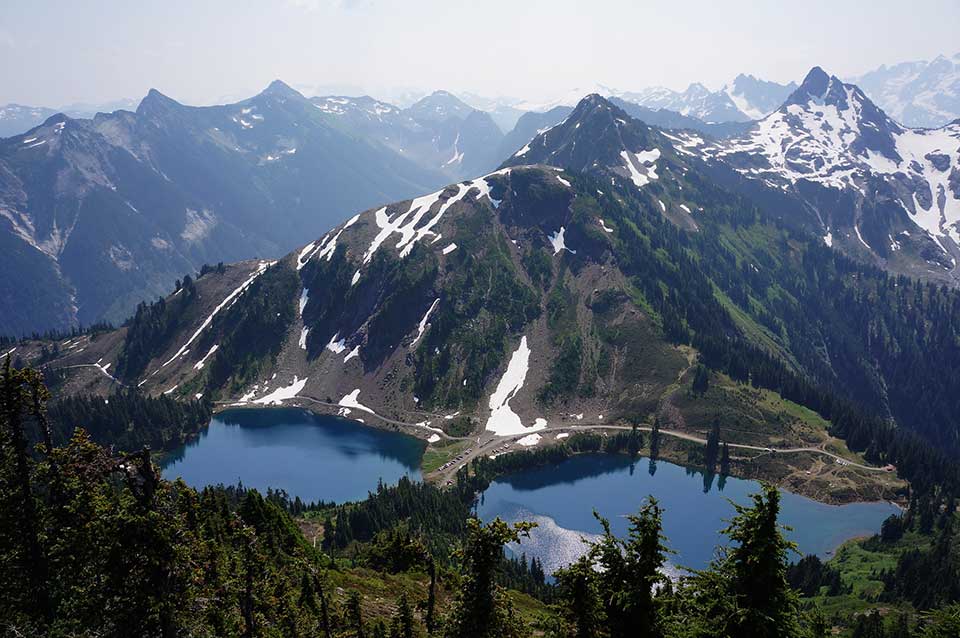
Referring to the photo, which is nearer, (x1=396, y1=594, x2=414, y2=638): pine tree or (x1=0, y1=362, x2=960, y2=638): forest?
(x1=0, y1=362, x2=960, y2=638): forest

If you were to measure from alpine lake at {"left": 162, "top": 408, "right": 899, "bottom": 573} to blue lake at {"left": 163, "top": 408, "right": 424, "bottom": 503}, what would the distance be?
0.33 meters

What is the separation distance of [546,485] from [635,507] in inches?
987

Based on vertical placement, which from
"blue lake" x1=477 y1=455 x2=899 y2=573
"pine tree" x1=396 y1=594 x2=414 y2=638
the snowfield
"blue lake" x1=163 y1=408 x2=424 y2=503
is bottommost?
"blue lake" x1=163 y1=408 x2=424 y2=503

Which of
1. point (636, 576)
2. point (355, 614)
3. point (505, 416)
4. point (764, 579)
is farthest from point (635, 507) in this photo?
point (764, 579)

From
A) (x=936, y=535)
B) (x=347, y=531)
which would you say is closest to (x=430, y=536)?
(x=347, y=531)

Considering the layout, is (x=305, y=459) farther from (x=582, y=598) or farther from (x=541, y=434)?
(x=582, y=598)

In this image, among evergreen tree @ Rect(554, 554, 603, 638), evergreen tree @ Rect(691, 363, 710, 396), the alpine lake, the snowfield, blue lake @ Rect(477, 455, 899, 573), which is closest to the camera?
evergreen tree @ Rect(554, 554, 603, 638)

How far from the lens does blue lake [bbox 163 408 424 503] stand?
159 metres

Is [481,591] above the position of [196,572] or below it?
above

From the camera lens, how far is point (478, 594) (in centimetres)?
2312

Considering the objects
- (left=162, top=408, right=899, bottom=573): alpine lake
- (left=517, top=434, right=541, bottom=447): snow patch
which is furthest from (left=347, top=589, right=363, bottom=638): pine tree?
(left=517, top=434, right=541, bottom=447): snow patch

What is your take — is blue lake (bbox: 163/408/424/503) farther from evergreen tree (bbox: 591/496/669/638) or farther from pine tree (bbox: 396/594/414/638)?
evergreen tree (bbox: 591/496/669/638)

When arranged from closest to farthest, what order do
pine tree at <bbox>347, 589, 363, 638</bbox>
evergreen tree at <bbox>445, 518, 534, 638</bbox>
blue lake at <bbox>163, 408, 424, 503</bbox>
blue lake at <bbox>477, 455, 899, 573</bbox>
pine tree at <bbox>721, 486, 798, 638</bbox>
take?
1. pine tree at <bbox>721, 486, 798, 638</bbox>
2. evergreen tree at <bbox>445, 518, 534, 638</bbox>
3. pine tree at <bbox>347, 589, 363, 638</bbox>
4. blue lake at <bbox>477, 455, 899, 573</bbox>
5. blue lake at <bbox>163, 408, 424, 503</bbox>

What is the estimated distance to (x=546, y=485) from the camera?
153875 mm
